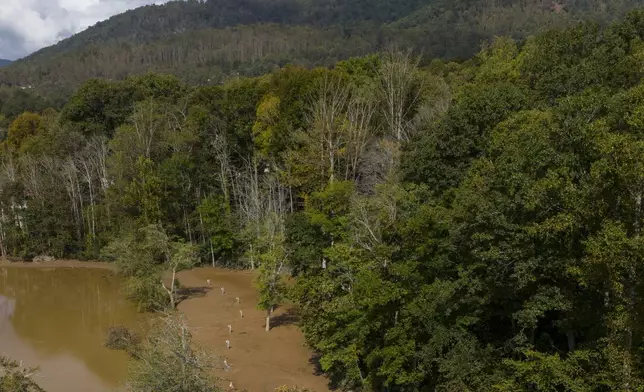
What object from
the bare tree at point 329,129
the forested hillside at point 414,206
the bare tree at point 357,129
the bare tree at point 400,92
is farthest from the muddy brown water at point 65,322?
the bare tree at point 400,92

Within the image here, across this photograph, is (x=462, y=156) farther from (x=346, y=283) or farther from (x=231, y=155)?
(x=231, y=155)

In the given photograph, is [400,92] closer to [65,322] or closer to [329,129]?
[329,129]

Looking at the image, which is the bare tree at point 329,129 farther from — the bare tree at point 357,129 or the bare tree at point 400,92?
the bare tree at point 400,92

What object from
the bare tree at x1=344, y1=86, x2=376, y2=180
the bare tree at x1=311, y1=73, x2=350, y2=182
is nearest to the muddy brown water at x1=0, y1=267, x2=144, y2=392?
the bare tree at x1=311, y1=73, x2=350, y2=182

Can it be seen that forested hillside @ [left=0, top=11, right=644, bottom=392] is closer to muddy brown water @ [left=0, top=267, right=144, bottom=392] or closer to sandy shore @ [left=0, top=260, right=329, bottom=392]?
sandy shore @ [left=0, top=260, right=329, bottom=392]

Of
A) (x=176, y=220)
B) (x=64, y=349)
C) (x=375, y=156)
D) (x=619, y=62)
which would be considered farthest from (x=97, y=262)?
(x=619, y=62)

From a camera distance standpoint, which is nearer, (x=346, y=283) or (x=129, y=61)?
(x=346, y=283)

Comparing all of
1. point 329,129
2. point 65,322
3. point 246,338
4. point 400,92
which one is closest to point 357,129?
point 329,129
